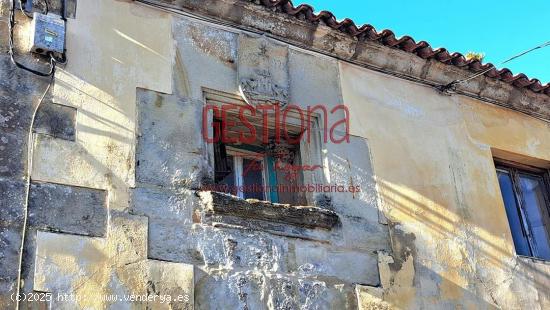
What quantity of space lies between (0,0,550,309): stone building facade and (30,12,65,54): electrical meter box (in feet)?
0.28

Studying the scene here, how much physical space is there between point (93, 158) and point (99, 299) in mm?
981

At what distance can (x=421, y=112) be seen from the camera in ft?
22.5

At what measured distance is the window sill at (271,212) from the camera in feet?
17.0

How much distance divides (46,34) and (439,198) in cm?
361

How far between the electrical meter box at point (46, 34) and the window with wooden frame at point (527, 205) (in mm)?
4539

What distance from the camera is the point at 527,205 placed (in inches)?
288

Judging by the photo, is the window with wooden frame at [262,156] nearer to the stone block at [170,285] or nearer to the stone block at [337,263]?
the stone block at [337,263]

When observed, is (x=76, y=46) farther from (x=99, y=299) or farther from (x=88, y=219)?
(x=99, y=299)

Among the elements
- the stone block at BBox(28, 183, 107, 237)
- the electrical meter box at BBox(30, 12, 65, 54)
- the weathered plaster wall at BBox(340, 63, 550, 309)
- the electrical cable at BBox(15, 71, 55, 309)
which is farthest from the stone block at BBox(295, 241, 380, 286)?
the electrical meter box at BBox(30, 12, 65, 54)

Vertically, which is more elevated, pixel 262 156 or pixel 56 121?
pixel 262 156

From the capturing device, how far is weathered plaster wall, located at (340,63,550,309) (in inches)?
237

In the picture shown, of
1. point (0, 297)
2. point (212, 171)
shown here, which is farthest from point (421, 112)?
point (0, 297)

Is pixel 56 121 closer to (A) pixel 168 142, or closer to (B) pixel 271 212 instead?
(A) pixel 168 142

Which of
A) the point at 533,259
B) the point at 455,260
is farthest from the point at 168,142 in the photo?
the point at 533,259
